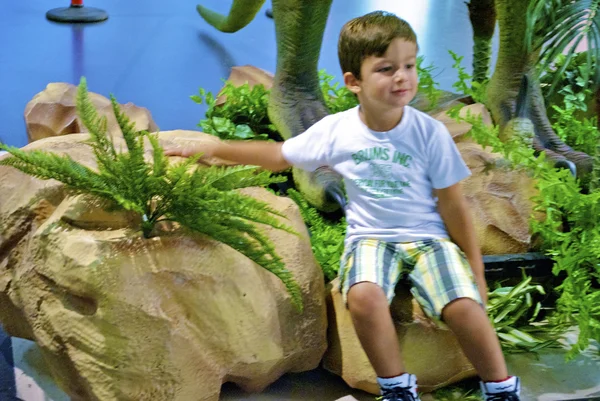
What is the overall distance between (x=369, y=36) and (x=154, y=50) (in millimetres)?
2824

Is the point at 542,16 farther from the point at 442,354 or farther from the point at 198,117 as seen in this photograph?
the point at 198,117

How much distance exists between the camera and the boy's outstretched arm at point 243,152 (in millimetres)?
2195

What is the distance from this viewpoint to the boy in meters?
2.00

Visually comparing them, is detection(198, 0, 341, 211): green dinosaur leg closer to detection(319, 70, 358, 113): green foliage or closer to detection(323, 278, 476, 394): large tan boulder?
detection(319, 70, 358, 113): green foliage

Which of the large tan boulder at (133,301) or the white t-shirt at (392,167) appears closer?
the large tan boulder at (133,301)

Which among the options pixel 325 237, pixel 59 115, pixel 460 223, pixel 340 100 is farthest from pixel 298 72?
pixel 460 223

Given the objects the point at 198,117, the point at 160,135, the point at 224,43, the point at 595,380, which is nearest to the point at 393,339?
the point at 595,380

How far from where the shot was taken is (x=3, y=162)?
1908 millimetres

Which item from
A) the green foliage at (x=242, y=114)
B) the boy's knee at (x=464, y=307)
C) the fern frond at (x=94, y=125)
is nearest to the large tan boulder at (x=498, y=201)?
the boy's knee at (x=464, y=307)

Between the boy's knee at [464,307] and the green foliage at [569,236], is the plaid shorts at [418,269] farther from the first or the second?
the green foliage at [569,236]

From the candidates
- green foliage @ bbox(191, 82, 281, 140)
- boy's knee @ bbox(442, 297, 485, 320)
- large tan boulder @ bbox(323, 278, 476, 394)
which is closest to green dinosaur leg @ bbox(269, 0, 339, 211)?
green foliage @ bbox(191, 82, 281, 140)

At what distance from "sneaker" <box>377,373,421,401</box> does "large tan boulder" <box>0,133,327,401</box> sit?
31 cm

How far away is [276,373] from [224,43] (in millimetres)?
3088

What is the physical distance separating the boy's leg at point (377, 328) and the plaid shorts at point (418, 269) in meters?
0.03
